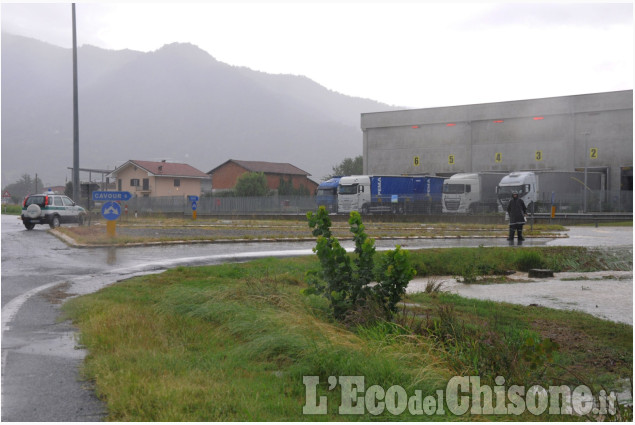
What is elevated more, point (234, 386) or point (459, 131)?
point (459, 131)

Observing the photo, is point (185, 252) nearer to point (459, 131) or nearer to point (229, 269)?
point (229, 269)

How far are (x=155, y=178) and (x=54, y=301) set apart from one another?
3155 inches

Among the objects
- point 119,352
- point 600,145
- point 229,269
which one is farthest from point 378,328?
point 600,145

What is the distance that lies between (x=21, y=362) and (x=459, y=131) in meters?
64.2

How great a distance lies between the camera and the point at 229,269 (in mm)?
12500

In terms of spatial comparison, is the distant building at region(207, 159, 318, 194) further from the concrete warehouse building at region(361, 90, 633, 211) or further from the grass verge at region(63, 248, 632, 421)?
the grass verge at region(63, 248, 632, 421)

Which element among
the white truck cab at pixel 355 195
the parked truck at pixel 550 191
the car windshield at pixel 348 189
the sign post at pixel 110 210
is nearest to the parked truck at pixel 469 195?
the parked truck at pixel 550 191

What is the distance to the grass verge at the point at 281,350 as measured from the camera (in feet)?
15.4

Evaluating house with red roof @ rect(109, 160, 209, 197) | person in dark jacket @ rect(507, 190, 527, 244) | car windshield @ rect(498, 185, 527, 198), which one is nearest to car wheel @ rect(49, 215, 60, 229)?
person in dark jacket @ rect(507, 190, 527, 244)

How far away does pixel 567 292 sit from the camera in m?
11.3

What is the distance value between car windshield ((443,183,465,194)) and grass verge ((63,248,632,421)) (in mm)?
37714

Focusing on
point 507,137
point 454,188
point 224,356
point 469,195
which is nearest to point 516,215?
point 224,356

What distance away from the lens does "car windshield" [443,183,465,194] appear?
46.1 m

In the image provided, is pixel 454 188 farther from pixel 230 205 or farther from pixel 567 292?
pixel 567 292
